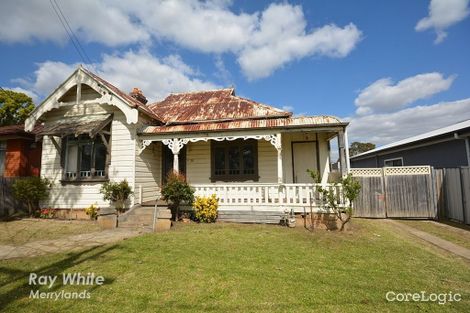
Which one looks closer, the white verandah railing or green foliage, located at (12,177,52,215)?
the white verandah railing

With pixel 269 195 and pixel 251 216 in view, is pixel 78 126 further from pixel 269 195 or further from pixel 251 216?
pixel 269 195

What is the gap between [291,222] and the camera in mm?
8125

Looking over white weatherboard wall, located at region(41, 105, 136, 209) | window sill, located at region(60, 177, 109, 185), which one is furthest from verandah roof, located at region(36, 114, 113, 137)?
window sill, located at region(60, 177, 109, 185)

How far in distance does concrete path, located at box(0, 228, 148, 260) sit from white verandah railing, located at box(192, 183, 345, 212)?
3.16 m

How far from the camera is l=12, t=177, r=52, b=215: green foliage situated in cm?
988

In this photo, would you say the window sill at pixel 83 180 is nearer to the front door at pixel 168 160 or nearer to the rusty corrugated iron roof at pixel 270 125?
the rusty corrugated iron roof at pixel 270 125

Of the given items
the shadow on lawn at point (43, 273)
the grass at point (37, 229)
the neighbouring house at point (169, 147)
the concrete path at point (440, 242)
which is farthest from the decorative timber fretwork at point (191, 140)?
the concrete path at point (440, 242)

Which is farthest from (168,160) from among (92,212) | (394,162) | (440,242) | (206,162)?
(394,162)

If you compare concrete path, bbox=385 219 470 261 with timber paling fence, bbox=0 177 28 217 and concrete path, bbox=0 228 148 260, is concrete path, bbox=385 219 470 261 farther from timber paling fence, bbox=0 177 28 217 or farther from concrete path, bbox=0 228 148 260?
timber paling fence, bbox=0 177 28 217

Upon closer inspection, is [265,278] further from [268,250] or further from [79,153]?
[79,153]

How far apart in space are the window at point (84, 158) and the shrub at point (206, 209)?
4646mm

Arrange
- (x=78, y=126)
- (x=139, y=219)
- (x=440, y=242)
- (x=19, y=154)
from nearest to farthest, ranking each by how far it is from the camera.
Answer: (x=440, y=242) → (x=139, y=219) → (x=78, y=126) → (x=19, y=154)

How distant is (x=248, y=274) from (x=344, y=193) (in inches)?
193

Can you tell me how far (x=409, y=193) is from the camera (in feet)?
33.4
